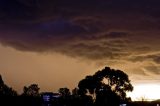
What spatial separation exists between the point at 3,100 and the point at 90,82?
29.7 m

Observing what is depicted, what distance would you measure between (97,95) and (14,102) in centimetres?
2635

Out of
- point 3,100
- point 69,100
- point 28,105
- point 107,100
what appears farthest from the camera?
point 69,100

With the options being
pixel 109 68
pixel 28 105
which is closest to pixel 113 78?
pixel 109 68

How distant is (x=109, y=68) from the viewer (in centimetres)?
10294

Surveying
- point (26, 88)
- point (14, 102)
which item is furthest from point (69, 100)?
point (26, 88)

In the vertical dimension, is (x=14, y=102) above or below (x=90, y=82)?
below

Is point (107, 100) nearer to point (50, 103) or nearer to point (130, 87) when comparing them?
point (130, 87)

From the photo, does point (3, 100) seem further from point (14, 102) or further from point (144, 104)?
point (144, 104)

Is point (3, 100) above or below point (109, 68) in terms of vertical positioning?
below

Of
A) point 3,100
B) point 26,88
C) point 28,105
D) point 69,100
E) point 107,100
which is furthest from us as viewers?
point 26,88

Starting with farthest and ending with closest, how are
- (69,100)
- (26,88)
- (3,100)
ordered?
1. (26,88)
2. (69,100)
3. (3,100)

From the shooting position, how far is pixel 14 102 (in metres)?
78.7

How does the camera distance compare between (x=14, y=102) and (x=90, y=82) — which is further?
(x=90, y=82)

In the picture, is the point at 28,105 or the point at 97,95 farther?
the point at 97,95
